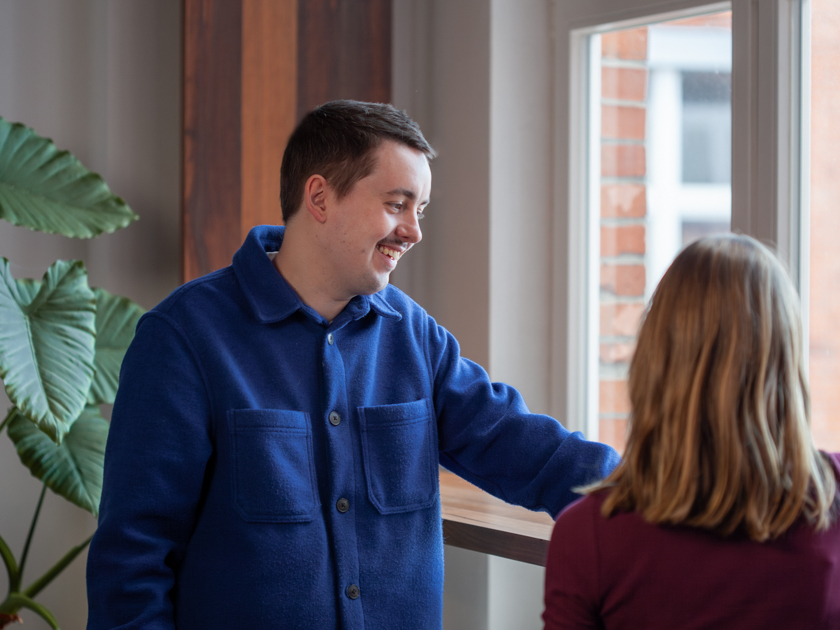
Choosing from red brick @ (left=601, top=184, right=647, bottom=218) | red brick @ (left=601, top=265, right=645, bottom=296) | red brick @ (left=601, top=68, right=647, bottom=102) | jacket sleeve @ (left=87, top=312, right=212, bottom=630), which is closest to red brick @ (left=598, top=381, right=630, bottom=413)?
red brick @ (left=601, top=265, right=645, bottom=296)

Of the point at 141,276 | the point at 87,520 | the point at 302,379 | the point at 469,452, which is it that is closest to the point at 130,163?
the point at 141,276

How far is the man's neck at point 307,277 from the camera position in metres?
1.30

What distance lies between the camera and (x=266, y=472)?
1158 mm

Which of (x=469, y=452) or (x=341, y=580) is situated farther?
(x=469, y=452)

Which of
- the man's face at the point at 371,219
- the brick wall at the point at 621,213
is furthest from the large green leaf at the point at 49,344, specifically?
the brick wall at the point at 621,213

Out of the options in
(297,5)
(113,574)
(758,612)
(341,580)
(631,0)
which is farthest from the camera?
(297,5)

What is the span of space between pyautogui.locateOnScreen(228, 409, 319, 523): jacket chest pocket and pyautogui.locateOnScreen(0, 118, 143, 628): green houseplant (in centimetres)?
51

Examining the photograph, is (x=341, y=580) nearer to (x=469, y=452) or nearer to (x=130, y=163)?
(x=469, y=452)

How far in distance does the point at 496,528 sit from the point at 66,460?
0.91m

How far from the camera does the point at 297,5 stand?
2180mm

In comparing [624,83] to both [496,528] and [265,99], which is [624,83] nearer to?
[265,99]

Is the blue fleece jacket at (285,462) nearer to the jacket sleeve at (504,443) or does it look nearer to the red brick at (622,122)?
the jacket sleeve at (504,443)

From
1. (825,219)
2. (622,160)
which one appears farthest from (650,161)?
(825,219)

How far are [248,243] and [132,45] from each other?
104 centimetres
